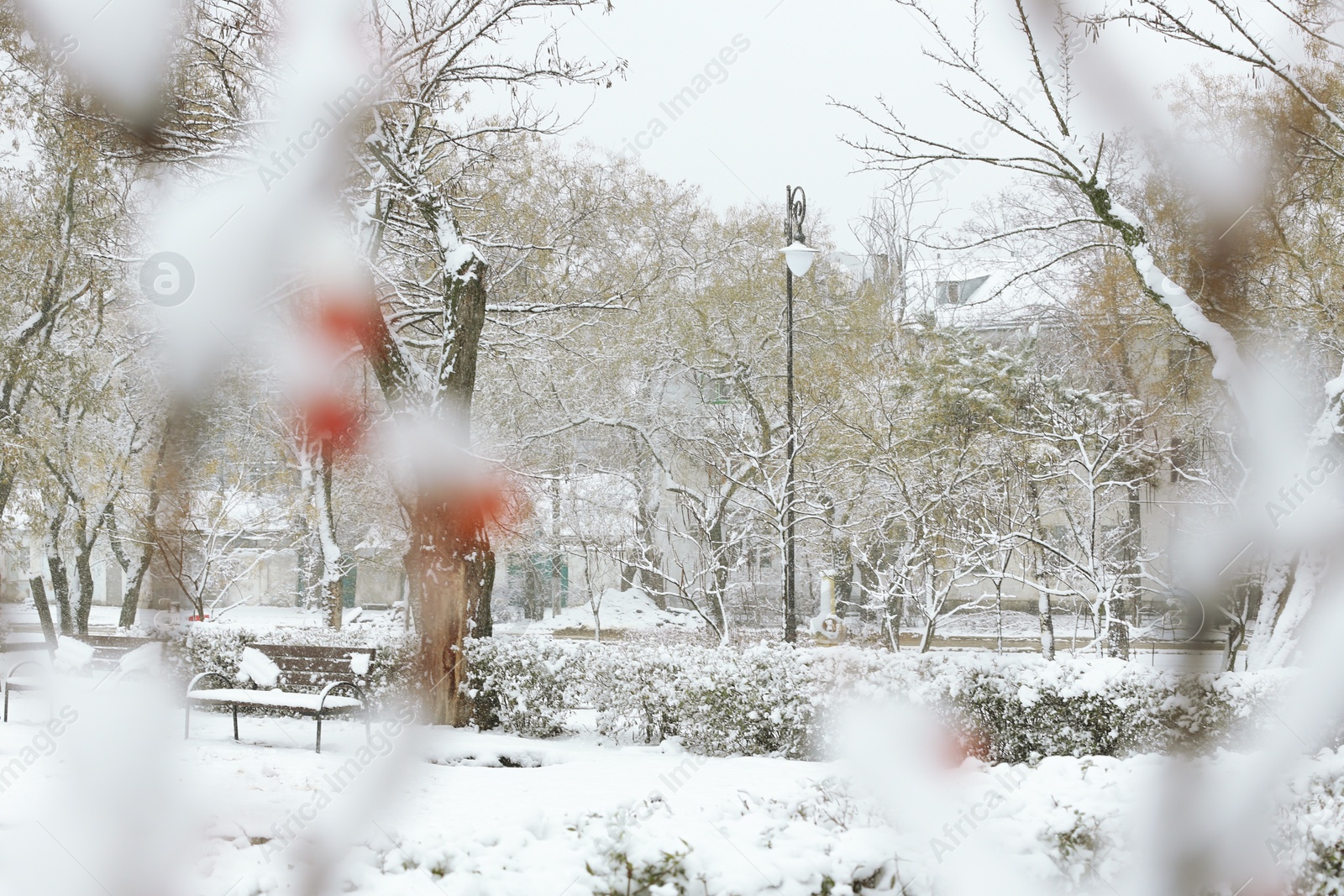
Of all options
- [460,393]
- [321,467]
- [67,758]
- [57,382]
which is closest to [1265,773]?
[460,393]

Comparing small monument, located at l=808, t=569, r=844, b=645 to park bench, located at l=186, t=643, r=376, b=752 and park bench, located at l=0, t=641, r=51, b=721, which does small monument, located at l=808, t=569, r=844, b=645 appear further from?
park bench, located at l=0, t=641, r=51, b=721

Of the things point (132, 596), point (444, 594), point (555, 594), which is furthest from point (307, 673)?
point (555, 594)

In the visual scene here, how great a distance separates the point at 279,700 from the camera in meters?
8.40

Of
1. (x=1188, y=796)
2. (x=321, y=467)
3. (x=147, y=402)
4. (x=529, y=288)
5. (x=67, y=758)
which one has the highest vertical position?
(x=529, y=288)

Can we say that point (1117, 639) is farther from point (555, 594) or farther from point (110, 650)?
point (555, 594)

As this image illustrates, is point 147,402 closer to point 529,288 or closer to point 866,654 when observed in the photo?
point 529,288

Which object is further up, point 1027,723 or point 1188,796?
point 1188,796

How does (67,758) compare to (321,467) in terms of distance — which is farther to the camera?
(321,467)

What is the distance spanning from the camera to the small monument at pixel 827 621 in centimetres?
1670

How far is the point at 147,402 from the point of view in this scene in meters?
17.1

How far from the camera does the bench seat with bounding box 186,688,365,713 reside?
8.26 meters

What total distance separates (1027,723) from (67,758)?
23.5 ft

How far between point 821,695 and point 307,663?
18.2ft

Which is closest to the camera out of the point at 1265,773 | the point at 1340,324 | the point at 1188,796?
the point at 1188,796
